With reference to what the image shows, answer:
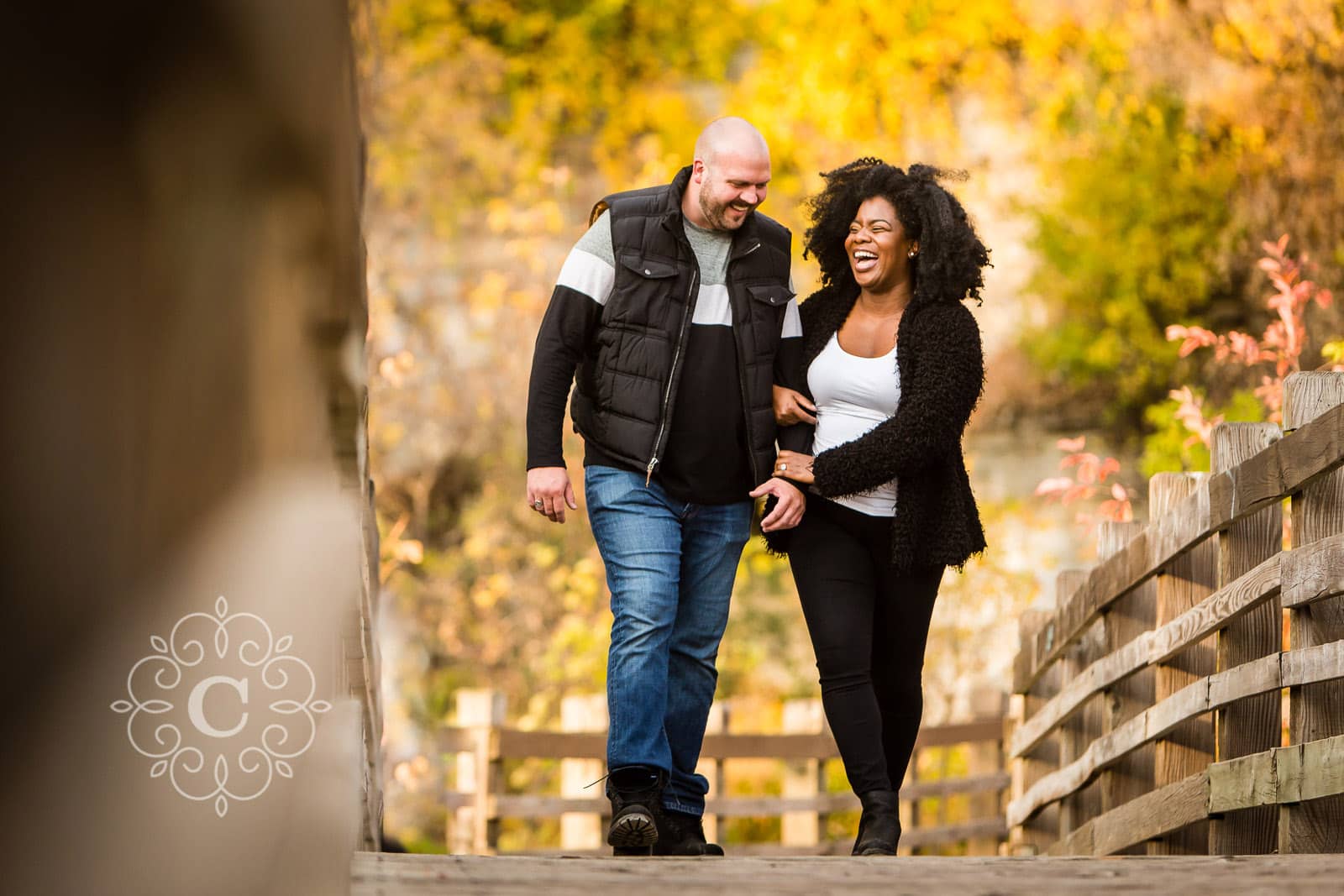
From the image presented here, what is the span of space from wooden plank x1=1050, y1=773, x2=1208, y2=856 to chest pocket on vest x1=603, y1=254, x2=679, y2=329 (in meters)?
1.83

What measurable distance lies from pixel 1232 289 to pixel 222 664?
921 centimetres

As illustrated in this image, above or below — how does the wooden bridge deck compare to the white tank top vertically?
below

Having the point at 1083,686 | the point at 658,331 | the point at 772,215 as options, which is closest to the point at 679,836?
the point at 658,331

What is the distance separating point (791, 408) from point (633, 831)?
42.1 inches

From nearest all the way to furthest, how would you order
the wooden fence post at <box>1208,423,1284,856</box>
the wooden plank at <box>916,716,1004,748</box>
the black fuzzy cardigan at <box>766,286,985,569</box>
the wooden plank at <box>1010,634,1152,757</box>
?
the black fuzzy cardigan at <box>766,286,985,569</box> → the wooden fence post at <box>1208,423,1284,856</box> → the wooden plank at <box>1010,634,1152,757</box> → the wooden plank at <box>916,716,1004,748</box>

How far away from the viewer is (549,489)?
3432mm

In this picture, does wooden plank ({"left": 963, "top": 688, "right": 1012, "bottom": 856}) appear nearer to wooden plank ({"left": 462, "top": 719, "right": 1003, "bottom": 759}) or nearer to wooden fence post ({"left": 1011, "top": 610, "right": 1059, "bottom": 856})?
wooden plank ({"left": 462, "top": 719, "right": 1003, "bottom": 759})

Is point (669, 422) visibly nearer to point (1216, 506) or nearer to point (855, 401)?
Answer: point (855, 401)

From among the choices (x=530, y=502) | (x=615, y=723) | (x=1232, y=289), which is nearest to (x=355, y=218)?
(x=530, y=502)

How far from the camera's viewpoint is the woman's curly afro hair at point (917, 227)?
3.62 metres

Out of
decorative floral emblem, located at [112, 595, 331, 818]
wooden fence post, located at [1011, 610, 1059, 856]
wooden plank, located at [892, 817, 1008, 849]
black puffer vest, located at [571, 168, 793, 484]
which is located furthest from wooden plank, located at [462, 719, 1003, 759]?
decorative floral emblem, located at [112, 595, 331, 818]

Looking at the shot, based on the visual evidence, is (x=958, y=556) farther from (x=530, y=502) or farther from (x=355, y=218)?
(x=355, y=218)

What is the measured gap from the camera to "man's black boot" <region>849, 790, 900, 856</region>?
3.46 meters

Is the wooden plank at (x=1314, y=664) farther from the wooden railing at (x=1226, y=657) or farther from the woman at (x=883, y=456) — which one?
the woman at (x=883, y=456)
